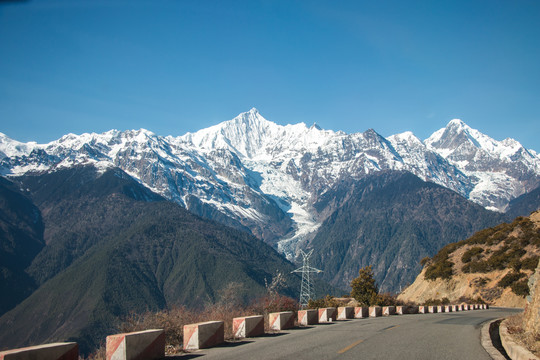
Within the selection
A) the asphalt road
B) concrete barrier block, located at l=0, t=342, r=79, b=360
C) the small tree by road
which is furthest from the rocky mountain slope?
concrete barrier block, located at l=0, t=342, r=79, b=360

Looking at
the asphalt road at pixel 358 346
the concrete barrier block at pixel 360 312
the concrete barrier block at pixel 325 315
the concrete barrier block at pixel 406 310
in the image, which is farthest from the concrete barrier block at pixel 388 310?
the asphalt road at pixel 358 346

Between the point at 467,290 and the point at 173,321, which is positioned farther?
the point at 467,290

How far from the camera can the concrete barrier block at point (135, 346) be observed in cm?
1126

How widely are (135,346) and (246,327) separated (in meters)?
5.90

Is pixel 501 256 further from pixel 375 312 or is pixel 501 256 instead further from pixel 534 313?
pixel 534 313

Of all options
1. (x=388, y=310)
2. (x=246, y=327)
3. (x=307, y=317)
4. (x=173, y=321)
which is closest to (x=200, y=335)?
(x=246, y=327)

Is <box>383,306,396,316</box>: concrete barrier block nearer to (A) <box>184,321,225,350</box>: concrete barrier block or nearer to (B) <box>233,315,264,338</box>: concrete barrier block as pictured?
(B) <box>233,315,264,338</box>: concrete barrier block

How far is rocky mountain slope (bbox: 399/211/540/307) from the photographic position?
152ft

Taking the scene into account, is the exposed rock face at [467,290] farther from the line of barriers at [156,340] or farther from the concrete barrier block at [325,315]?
the line of barriers at [156,340]

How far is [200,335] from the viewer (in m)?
14.2

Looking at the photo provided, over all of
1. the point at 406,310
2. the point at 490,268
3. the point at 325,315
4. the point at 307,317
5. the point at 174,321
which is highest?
the point at 490,268

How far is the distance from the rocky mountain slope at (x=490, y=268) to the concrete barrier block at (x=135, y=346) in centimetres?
3997

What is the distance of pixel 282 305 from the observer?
25.2 metres

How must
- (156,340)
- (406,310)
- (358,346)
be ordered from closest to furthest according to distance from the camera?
1. (156,340)
2. (358,346)
3. (406,310)
